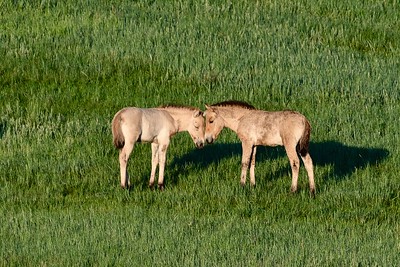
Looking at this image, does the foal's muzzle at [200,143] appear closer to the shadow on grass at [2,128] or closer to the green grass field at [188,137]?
the green grass field at [188,137]

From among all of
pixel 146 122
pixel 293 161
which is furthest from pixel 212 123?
pixel 293 161

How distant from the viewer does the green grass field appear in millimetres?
14648

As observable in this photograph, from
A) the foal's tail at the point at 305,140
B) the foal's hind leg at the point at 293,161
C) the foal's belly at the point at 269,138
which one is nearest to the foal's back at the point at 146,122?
the foal's belly at the point at 269,138

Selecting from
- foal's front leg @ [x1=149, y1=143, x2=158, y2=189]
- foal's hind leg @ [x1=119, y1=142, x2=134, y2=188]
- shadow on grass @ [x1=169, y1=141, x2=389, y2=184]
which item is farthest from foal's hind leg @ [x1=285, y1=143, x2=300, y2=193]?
foal's hind leg @ [x1=119, y1=142, x2=134, y2=188]

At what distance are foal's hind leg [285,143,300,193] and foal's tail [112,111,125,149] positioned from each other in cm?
236

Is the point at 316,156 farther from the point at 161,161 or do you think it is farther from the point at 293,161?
the point at 161,161

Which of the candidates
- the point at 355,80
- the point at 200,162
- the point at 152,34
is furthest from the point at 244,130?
the point at 152,34

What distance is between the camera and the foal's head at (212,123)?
17.9 m

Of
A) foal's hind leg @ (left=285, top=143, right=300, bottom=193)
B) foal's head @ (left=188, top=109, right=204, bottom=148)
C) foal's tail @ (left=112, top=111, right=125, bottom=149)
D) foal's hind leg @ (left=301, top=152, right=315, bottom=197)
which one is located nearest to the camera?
foal's tail @ (left=112, top=111, right=125, bottom=149)

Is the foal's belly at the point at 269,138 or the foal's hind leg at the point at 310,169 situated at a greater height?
the foal's belly at the point at 269,138

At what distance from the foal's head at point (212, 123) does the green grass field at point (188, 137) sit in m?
0.63

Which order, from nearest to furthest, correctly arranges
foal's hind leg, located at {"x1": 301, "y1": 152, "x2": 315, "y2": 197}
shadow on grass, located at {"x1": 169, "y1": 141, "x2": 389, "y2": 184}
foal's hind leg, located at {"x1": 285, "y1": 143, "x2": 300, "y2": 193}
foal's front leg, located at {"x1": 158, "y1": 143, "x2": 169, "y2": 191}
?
foal's hind leg, located at {"x1": 285, "y1": 143, "x2": 300, "y2": 193} → foal's hind leg, located at {"x1": 301, "y1": 152, "x2": 315, "y2": 197} → foal's front leg, located at {"x1": 158, "y1": 143, "x2": 169, "y2": 191} → shadow on grass, located at {"x1": 169, "y1": 141, "x2": 389, "y2": 184}

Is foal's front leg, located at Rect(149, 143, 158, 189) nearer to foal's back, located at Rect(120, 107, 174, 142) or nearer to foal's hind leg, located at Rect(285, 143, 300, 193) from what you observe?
foal's back, located at Rect(120, 107, 174, 142)

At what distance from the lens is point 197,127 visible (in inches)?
711
